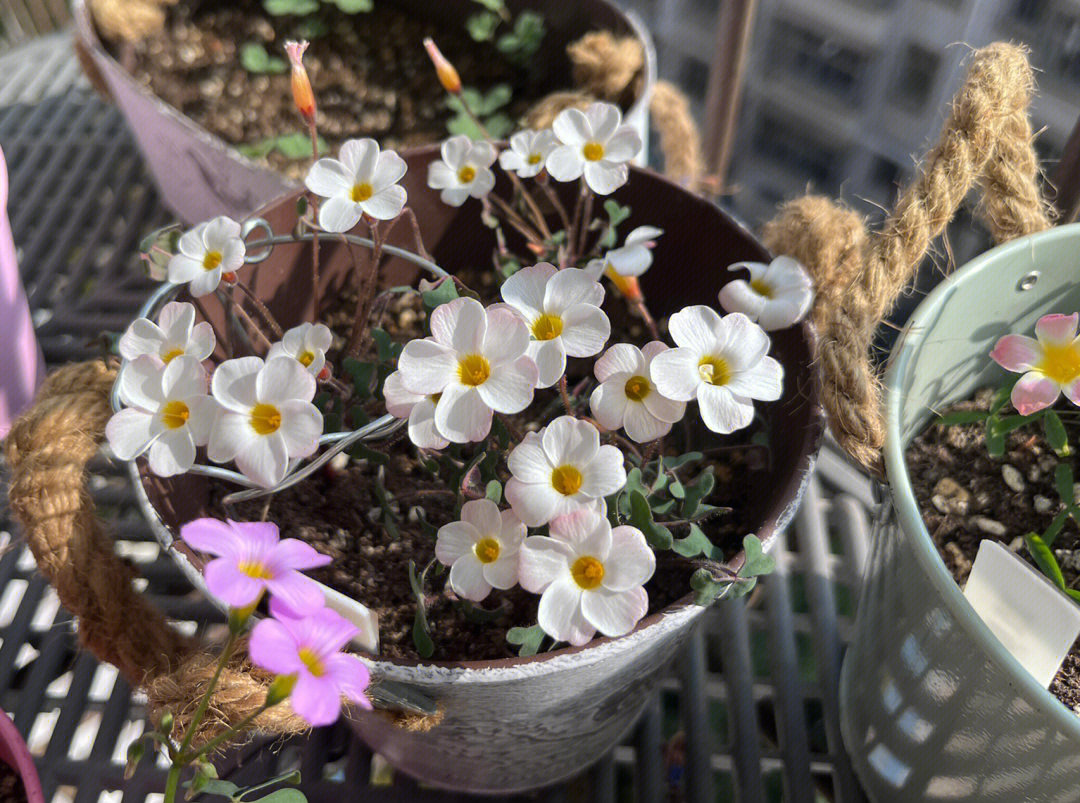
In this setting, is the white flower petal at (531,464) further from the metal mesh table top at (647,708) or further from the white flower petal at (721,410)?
the metal mesh table top at (647,708)

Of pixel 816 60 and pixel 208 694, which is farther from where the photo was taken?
pixel 816 60

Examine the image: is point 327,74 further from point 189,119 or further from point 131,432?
point 131,432

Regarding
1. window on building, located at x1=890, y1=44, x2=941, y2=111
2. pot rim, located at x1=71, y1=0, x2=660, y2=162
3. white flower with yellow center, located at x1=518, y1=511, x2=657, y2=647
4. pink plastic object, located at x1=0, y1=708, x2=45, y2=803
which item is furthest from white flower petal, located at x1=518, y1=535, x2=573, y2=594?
window on building, located at x1=890, y1=44, x2=941, y2=111

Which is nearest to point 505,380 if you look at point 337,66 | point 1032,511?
point 1032,511

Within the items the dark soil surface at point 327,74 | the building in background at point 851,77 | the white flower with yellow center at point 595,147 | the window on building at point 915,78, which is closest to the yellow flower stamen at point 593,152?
the white flower with yellow center at point 595,147

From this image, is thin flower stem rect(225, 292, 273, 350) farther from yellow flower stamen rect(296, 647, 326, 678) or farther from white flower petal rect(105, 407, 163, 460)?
yellow flower stamen rect(296, 647, 326, 678)


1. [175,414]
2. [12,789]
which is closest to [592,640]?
[175,414]
